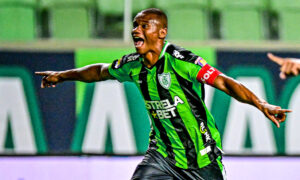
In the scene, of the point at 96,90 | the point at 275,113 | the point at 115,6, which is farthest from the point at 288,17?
the point at 275,113

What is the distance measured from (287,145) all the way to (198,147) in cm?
284

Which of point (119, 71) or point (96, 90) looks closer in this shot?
point (119, 71)

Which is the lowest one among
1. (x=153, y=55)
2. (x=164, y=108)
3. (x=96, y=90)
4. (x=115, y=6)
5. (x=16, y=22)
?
(x=96, y=90)

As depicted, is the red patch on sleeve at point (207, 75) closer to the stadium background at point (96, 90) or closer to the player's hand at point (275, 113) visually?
the player's hand at point (275, 113)

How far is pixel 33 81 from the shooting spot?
6.47 meters

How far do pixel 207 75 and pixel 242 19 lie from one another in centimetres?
347

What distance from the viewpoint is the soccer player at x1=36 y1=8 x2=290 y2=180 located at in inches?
147

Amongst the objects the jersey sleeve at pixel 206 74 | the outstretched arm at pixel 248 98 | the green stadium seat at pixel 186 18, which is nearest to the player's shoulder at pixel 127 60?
the jersey sleeve at pixel 206 74

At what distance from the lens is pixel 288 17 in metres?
6.87

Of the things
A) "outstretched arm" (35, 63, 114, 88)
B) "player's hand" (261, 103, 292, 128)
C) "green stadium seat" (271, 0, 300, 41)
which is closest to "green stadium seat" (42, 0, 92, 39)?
"outstretched arm" (35, 63, 114, 88)

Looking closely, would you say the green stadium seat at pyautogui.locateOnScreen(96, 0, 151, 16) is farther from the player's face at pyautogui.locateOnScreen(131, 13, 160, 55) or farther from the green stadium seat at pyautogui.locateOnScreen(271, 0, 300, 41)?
the player's face at pyautogui.locateOnScreen(131, 13, 160, 55)

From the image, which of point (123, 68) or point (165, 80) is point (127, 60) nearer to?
point (123, 68)

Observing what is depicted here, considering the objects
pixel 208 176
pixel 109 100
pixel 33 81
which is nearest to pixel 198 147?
pixel 208 176

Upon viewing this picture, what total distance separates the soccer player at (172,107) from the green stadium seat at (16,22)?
3.08 m
